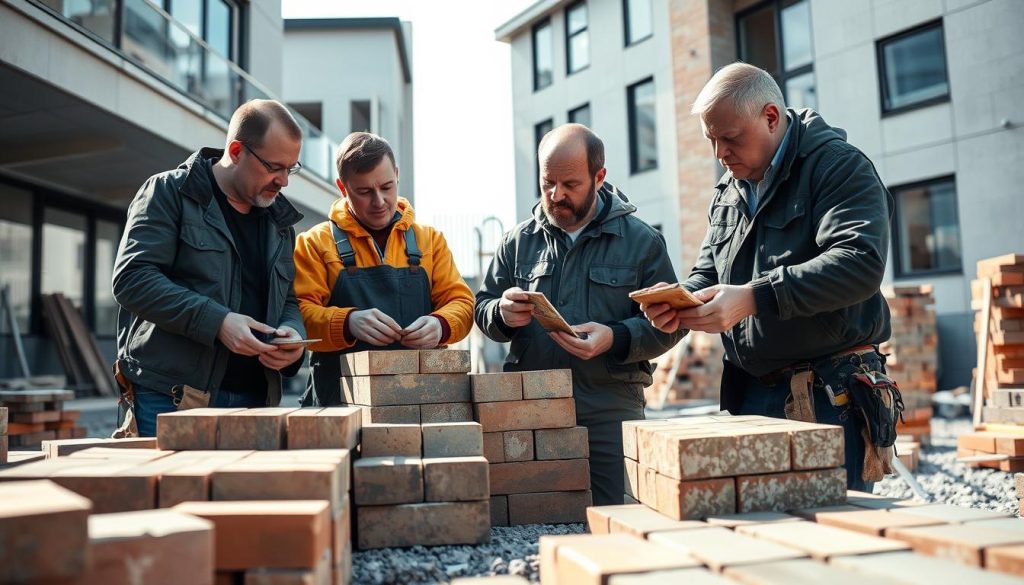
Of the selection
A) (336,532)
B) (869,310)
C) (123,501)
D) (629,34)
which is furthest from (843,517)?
(629,34)

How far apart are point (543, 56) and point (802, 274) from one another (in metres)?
18.9

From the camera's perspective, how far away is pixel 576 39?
64.1ft

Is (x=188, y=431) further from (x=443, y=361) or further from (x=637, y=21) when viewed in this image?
(x=637, y=21)

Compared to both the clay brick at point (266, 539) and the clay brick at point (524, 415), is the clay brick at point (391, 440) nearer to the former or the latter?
the clay brick at point (524, 415)

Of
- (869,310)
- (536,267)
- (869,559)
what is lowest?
(869,559)

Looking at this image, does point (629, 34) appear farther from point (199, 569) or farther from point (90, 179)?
point (199, 569)

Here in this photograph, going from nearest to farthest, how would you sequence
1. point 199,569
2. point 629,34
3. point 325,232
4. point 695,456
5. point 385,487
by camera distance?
1. point 199,569
2. point 695,456
3. point 385,487
4. point 325,232
5. point 629,34

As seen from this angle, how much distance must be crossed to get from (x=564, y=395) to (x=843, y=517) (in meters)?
1.33

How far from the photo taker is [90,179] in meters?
12.1

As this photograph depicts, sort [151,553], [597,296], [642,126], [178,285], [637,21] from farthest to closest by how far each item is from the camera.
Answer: [637,21] → [642,126] → [597,296] → [178,285] → [151,553]

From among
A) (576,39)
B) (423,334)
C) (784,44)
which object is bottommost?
(423,334)

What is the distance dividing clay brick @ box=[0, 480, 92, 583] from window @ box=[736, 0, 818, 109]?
14.8 metres

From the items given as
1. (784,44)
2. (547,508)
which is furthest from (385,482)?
(784,44)

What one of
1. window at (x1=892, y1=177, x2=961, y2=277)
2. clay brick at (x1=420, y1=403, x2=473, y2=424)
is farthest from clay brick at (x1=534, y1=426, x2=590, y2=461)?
window at (x1=892, y1=177, x2=961, y2=277)
